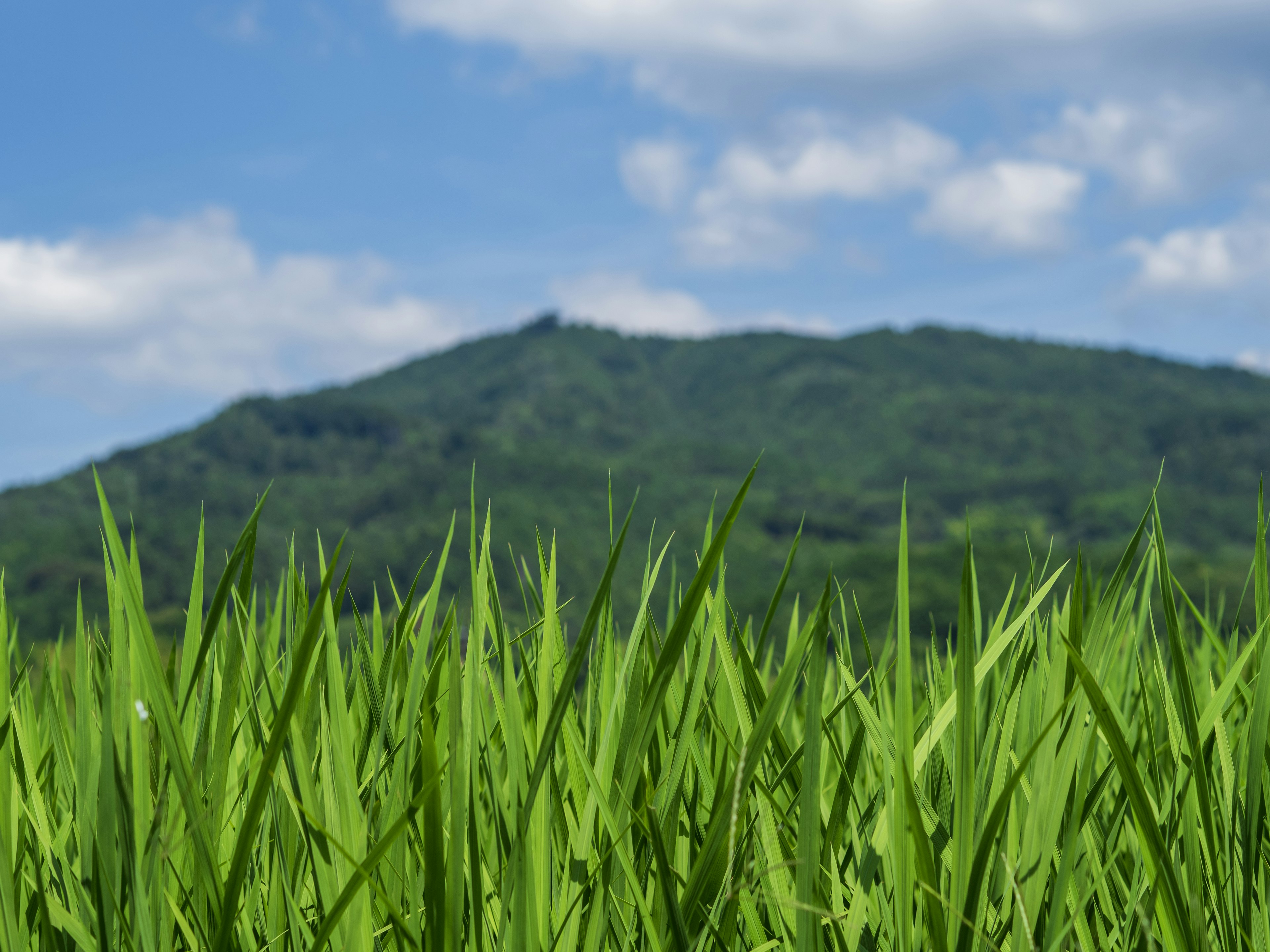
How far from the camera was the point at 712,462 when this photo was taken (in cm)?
10231

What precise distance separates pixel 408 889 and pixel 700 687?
0.40 metres

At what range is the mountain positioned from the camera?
6397 cm

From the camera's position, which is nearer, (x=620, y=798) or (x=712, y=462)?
(x=620, y=798)

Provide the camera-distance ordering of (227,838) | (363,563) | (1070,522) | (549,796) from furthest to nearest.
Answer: (1070,522) < (363,563) < (227,838) < (549,796)

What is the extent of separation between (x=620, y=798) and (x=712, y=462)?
101645mm

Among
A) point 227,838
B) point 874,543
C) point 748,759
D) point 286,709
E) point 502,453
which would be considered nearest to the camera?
point 286,709

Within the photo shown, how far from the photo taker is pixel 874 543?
71.4m

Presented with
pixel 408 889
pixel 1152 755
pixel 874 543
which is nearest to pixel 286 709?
pixel 408 889

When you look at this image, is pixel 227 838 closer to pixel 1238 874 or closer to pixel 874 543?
pixel 1238 874

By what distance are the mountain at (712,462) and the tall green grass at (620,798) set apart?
39137 millimetres

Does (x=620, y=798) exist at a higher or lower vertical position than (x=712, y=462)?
higher

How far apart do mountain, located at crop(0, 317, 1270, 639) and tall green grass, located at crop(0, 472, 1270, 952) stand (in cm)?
3914

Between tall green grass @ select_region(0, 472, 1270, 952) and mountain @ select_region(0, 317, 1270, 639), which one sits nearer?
tall green grass @ select_region(0, 472, 1270, 952)

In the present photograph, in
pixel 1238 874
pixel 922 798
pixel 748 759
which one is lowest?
pixel 1238 874
